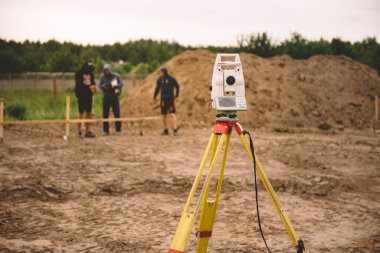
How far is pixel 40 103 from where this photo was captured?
21.9 metres

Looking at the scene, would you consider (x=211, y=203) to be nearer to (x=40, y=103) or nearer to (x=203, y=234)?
(x=203, y=234)

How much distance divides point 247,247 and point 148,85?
1610 centimetres

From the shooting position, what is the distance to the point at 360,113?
67.3 ft

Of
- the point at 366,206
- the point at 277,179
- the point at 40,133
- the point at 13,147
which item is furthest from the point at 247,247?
the point at 40,133

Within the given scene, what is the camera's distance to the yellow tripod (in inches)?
139

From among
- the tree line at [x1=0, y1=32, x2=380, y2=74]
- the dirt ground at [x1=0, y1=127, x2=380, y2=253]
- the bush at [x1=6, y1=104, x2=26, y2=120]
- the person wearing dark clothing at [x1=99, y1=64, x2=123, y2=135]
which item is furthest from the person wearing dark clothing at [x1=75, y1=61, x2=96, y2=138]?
the tree line at [x1=0, y1=32, x2=380, y2=74]


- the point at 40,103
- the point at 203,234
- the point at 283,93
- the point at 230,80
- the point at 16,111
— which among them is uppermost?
the point at 283,93

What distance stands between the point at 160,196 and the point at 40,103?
53.5 ft

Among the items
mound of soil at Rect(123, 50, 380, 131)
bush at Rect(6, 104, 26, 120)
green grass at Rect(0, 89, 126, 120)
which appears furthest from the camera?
green grass at Rect(0, 89, 126, 120)

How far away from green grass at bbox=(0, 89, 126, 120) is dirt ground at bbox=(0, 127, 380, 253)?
7.00 m

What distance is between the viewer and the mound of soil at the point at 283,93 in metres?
18.3

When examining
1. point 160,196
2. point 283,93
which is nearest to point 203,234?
point 160,196

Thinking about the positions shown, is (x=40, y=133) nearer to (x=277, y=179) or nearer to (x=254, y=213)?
(x=277, y=179)

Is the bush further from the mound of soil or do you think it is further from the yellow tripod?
the yellow tripod
